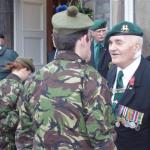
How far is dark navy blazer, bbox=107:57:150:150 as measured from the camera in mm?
3367

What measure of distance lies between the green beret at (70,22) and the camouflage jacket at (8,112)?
Answer: 165cm

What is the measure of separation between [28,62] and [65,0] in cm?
488

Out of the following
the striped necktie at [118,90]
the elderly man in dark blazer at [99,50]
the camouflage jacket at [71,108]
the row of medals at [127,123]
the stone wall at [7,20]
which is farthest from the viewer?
the stone wall at [7,20]

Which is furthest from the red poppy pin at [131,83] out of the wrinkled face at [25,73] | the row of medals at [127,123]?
the wrinkled face at [25,73]

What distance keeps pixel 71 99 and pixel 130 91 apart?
78cm

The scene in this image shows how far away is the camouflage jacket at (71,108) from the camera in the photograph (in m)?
2.76

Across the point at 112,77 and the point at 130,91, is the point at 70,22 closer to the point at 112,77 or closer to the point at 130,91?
the point at 130,91

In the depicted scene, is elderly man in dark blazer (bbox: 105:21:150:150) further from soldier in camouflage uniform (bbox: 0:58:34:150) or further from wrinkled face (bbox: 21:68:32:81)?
wrinkled face (bbox: 21:68:32:81)

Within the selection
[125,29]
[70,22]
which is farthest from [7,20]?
[70,22]

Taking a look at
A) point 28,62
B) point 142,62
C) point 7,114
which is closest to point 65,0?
point 28,62

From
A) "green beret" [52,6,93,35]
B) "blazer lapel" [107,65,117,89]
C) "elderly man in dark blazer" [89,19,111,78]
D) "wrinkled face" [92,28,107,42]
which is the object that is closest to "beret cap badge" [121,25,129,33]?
"blazer lapel" [107,65,117,89]

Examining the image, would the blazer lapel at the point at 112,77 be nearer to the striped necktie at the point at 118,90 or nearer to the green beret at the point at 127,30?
the striped necktie at the point at 118,90

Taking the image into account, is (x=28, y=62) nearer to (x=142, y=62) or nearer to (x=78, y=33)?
(x=142, y=62)

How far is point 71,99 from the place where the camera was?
278cm
